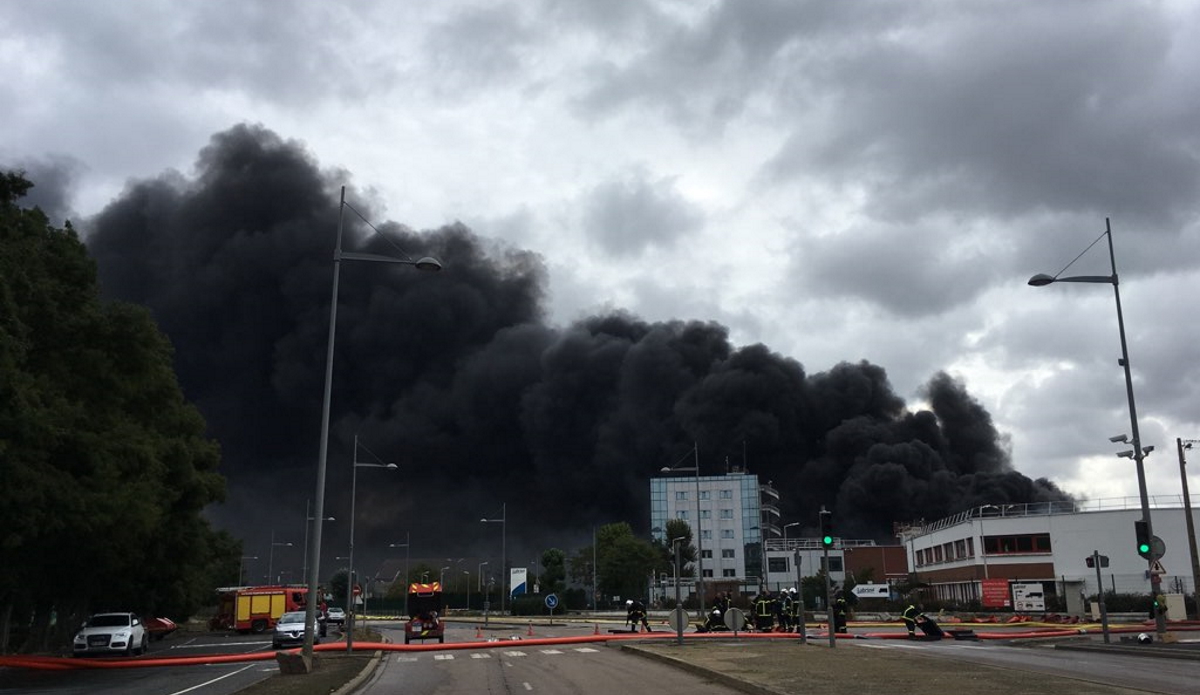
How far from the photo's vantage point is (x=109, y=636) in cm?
3600

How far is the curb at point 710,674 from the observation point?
50.4ft

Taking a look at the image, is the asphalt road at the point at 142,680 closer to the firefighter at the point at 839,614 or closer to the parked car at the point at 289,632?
the parked car at the point at 289,632

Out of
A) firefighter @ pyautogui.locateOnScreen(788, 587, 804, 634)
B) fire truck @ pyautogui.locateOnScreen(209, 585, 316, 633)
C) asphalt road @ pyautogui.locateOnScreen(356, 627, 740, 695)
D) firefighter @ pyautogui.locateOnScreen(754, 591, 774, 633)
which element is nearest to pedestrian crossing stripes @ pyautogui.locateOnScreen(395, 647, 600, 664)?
asphalt road @ pyautogui.locateOnScreen(356, 627, 740, 695)

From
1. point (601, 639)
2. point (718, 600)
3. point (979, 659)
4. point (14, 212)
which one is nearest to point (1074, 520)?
point (718, 600)

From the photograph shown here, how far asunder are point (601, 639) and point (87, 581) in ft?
68.8

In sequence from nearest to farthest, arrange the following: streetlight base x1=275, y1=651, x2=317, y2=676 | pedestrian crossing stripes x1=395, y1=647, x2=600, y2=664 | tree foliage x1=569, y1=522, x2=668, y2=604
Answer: streetlight base x1=275, y1=651, x2=317, y2=676 → pedestrian crossing stripes x1=395, y1=647, x2=600, y2=664 → tree foliage x1=569, y1=522, x2=668, y2=604

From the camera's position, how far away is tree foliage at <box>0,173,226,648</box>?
1027 inches

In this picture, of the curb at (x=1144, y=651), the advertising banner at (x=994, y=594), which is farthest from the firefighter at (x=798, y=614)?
the advertising banner at (x=994, y=594)

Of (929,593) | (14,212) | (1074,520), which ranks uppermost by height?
(14,212)

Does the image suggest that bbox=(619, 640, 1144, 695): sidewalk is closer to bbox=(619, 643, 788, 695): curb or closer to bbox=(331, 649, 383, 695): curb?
bbox=(619, 643, 788, 695): curb

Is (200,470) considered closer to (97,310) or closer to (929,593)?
(97,310)

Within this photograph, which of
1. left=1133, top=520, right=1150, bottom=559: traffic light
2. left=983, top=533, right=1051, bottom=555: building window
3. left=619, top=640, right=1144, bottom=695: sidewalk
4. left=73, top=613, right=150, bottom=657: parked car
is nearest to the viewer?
left=619, top=640, right=1144, bottom=695: sidewalk

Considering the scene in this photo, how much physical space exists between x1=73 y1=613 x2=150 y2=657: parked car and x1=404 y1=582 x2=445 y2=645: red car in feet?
33.9

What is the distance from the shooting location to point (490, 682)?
66.7ft
